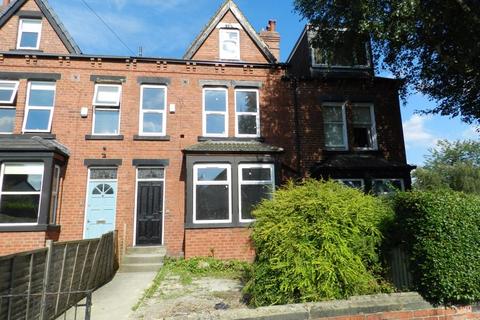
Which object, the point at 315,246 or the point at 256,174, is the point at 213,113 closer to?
the point at 256,174

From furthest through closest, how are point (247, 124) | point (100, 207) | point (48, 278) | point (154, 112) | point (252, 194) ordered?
point (247, 124) → point (154, 112) → point (252, 194) → point (100, 207) → point (48, 278)

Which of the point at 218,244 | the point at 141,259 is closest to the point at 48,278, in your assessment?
the point at 141,259

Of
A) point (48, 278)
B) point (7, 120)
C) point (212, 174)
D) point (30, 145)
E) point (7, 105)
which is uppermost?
point (7, 105)

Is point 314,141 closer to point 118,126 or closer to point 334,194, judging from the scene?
point 118,126

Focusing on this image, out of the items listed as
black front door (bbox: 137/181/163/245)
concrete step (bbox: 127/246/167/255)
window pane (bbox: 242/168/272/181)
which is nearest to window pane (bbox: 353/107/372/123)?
window pane (bbox: 242/168/272/181)

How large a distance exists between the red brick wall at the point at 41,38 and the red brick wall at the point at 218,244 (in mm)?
8890

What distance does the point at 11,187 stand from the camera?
11.3 meters

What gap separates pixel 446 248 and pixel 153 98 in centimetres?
1153

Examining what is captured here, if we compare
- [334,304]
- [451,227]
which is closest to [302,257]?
[334,304]

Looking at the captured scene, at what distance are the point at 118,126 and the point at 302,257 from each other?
33.9 ft

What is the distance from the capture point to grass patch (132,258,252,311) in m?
9.23

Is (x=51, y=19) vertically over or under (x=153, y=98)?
over

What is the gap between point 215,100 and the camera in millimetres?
14086

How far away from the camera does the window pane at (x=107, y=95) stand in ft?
43.7
